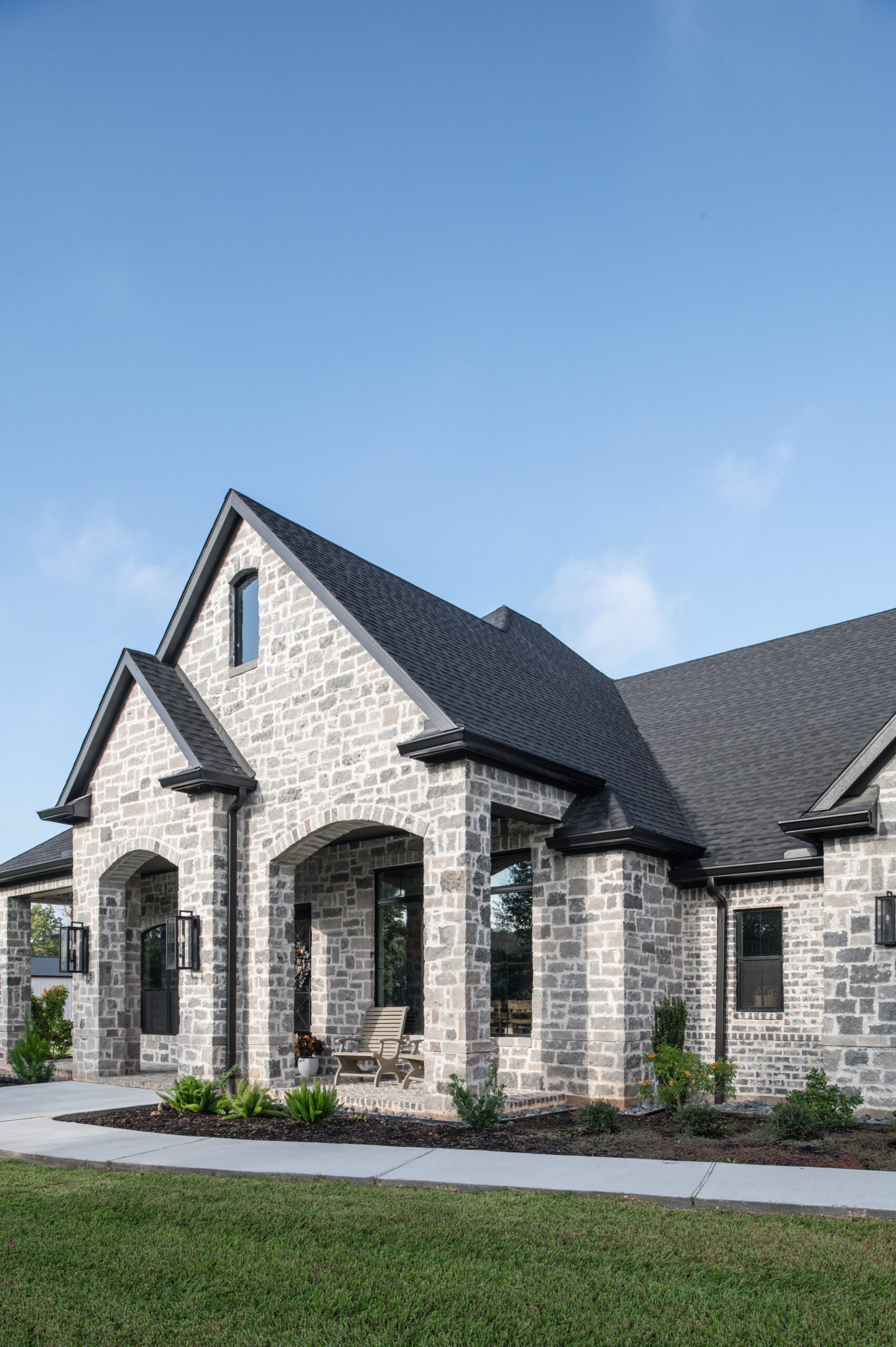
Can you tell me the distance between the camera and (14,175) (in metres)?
14.2

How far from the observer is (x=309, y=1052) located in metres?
15.6

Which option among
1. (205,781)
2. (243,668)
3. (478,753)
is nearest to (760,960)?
(478,753)

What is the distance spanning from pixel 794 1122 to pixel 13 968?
16.2m

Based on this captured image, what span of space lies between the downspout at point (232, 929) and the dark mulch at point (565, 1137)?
5.19ft

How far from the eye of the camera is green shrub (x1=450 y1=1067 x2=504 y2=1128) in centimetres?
1086

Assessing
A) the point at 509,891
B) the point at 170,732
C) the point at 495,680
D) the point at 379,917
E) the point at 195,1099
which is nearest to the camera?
the point at 195,1099

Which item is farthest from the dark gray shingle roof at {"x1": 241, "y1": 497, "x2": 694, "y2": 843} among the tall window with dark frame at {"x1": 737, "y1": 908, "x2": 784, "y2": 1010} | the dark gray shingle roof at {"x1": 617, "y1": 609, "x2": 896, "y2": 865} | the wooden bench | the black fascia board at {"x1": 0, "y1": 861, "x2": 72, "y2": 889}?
the black fascia board at {"x1": 0, "y1": 861, "x2": 72, "y2": 889}

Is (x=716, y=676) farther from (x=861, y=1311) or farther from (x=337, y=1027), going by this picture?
(x=861, y=1311)

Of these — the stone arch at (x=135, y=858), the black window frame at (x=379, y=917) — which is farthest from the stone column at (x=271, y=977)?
the black window frame at (x=379, y=917)

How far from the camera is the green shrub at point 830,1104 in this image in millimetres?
10591

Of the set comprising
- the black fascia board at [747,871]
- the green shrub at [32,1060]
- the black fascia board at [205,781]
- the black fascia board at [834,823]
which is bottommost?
the green shrub at [32,1060]

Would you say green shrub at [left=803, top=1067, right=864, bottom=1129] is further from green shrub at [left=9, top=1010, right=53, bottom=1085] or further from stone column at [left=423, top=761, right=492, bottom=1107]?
green shrub at [left=9, top=1010, right=53, bottom=1085]

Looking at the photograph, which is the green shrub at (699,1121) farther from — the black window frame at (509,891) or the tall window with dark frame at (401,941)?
the tall window with dark frame at (401,941)

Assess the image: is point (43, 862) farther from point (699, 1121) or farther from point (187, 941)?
point (699, 1121)
